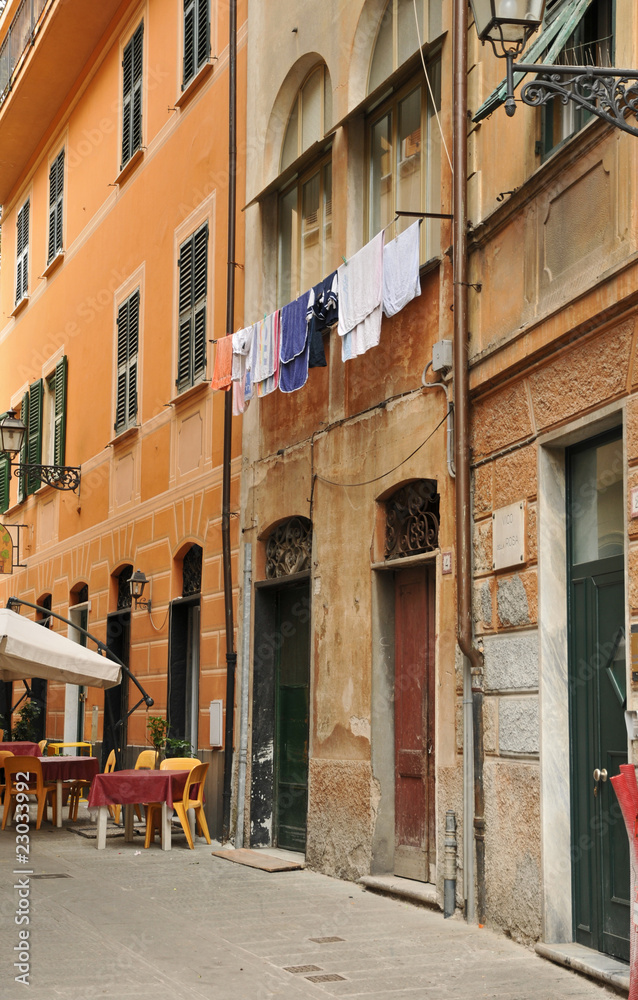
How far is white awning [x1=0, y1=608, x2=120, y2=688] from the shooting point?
12.9 meters

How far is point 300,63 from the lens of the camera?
12859 mm

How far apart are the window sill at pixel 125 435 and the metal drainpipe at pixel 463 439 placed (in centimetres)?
872

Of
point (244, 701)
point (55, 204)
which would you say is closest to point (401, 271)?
point (244, 701)

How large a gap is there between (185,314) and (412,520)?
6.30 metres

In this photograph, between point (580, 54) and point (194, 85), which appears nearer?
point (580, 54)

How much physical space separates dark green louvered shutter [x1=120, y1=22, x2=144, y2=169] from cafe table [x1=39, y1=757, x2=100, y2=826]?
27.5ft

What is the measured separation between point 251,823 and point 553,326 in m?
6.59

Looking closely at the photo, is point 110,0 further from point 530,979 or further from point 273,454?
point 530,979

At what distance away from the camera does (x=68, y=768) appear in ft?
49.0

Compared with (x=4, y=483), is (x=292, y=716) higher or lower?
lower

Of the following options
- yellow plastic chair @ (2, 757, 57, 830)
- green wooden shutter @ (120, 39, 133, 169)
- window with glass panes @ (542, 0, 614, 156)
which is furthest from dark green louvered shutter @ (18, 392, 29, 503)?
window with glass panes @ (542, 0, 614, 156)

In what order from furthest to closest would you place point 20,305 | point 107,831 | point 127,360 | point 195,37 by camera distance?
point 20,305, point 127,360, point 195,37, point 107,831

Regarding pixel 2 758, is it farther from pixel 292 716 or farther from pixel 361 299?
pixel 361 299

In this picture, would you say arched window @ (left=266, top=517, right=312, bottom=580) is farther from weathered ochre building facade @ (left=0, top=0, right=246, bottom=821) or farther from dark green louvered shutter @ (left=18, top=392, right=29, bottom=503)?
dark green louvered shutter @ (left=18, top=392, right=29, bottom=503)
